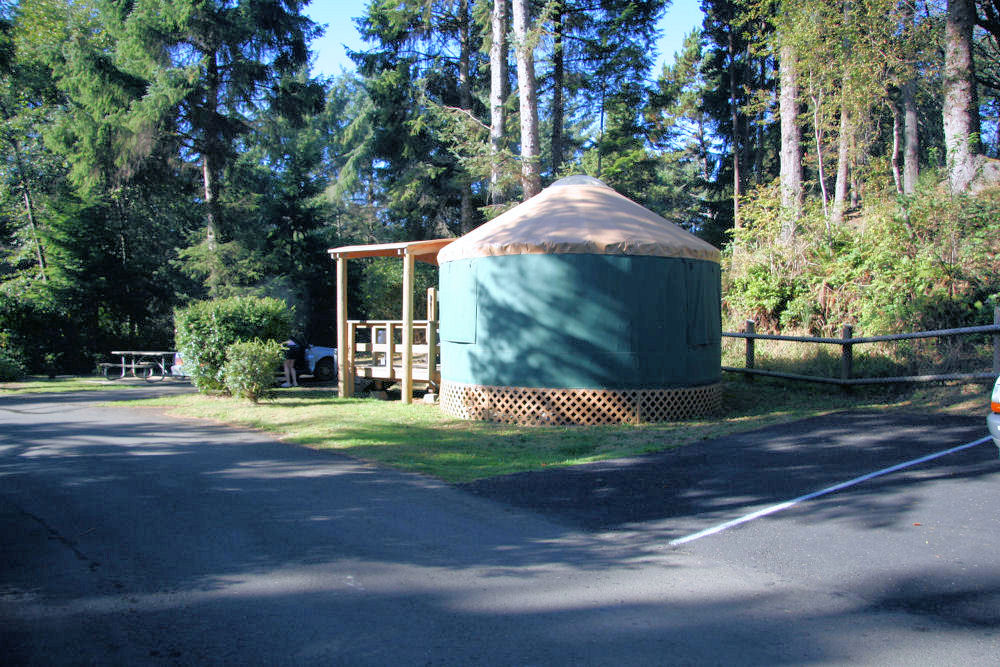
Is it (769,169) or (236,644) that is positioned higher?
(769,169)

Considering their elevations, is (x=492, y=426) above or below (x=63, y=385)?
below

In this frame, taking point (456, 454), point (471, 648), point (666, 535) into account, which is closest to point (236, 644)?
point (471, 648)

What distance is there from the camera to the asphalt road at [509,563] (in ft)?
10.2

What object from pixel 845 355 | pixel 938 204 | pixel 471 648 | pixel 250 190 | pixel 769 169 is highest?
pixel 769 169

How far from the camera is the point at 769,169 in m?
28.8

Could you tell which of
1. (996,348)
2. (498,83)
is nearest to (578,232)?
(996,348)

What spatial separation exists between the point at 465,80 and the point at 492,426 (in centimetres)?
1695

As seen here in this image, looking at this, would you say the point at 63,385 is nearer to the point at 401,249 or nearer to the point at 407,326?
the point at 407,326

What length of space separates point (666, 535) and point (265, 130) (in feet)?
75.8

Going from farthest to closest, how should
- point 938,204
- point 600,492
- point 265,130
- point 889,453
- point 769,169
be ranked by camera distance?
point 769,169
point 265,130
point 938,204
point 889,453
point 600,492

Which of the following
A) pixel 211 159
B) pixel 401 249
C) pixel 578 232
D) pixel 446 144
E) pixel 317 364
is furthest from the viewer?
pixel 446 144

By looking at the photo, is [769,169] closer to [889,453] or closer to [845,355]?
[845,355]

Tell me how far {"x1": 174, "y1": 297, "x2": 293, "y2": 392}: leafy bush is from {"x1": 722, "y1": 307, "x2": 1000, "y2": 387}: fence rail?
883 centimetres

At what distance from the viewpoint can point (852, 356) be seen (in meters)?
11.2
